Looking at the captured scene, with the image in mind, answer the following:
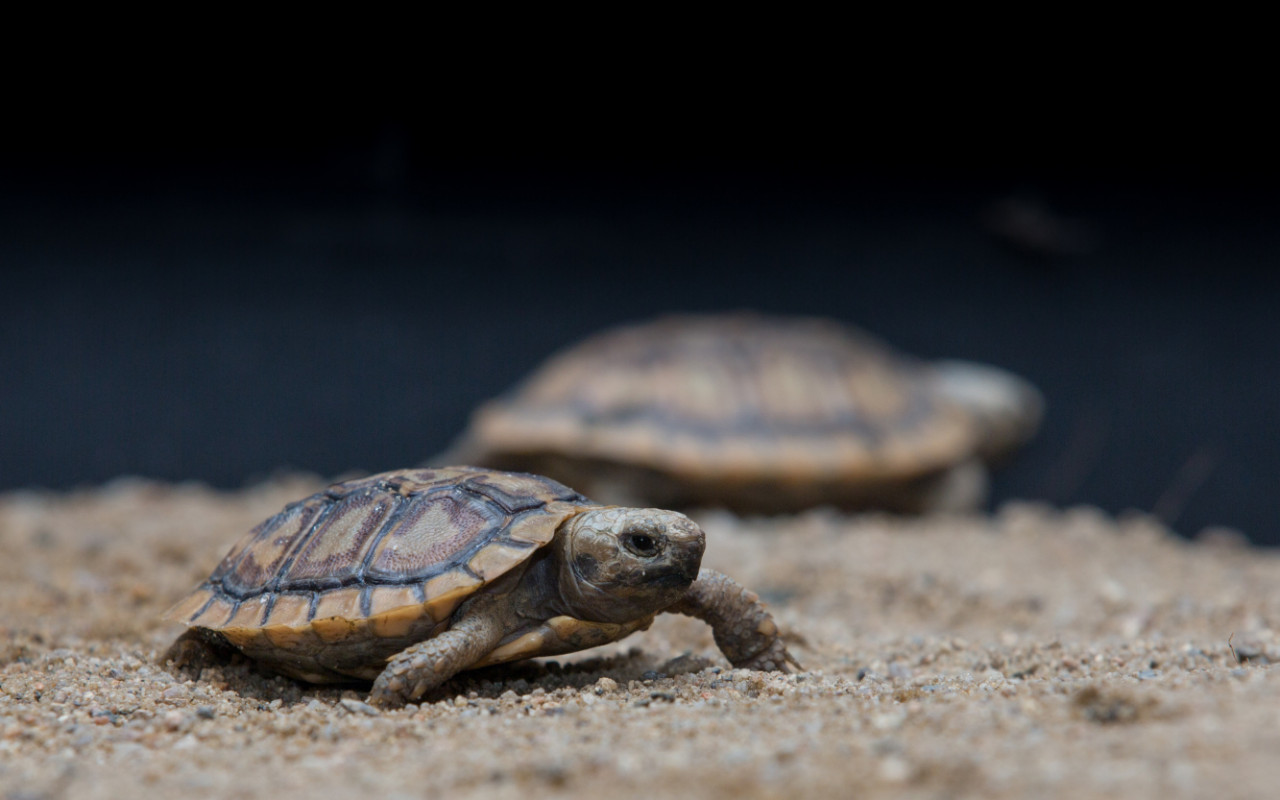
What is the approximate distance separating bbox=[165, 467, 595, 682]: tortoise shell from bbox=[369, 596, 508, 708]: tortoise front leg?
64mm

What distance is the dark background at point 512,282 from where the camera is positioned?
20.5 feet

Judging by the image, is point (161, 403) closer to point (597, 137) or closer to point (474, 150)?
point (474, 150)

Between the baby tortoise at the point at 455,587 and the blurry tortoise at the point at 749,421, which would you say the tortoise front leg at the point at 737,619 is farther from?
the blurry tortoise at the point at 749,421

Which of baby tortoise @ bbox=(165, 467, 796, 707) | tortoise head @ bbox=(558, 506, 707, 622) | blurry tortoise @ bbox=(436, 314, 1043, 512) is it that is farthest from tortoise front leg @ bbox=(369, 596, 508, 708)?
blurry tortoise @ bbox=(436, 314, 1043, 512)

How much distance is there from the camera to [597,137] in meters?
6.17

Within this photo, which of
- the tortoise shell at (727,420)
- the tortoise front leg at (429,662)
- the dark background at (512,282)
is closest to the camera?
the tortoise front leg at (429,662)

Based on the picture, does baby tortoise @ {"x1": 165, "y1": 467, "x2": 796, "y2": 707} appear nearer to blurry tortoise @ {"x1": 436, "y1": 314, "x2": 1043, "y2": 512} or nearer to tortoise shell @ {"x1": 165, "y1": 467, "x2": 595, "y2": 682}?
tortoise shell @ {"x1": 165, "y1": 467, "x2": 595, "y2": 682}

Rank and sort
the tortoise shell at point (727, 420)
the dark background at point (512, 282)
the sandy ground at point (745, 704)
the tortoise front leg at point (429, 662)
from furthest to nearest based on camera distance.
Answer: the dark background at point (512, 282) → the tortoise shell at point (727, 420) → the tortoise front leg at point (429, 662) → the sandy ground at point (745, 704)

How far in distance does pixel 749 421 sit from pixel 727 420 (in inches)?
5.7

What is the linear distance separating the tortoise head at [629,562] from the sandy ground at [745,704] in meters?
0.19

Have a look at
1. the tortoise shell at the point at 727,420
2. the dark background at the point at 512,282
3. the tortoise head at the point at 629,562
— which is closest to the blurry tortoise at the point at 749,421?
the tortoise shell at the point at 727,420

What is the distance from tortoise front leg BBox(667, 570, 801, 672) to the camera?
2354mm

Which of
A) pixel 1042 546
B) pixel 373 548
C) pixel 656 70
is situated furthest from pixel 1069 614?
pixel 656 70

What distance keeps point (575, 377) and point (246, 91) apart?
109 inches
